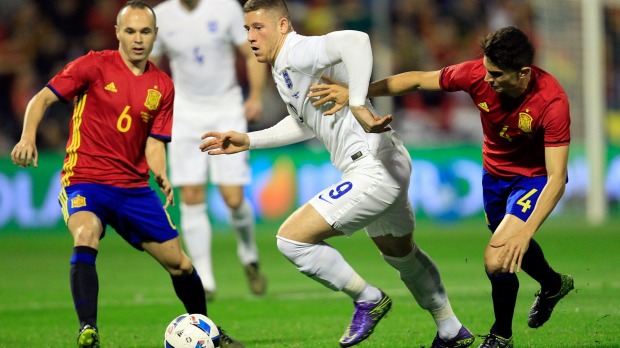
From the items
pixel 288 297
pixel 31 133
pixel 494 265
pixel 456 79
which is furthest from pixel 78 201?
pixel 288 297

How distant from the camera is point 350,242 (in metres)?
15.6

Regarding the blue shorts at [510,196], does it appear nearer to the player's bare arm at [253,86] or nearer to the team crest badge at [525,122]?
the team crest badge at [525,122]

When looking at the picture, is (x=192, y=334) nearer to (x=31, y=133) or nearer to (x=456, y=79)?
(x=31, y=133)

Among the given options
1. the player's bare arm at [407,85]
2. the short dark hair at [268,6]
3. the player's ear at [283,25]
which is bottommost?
the player's bare arm at [407,85]

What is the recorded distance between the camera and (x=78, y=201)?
6.69 metres

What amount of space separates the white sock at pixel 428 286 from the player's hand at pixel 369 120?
1007mm

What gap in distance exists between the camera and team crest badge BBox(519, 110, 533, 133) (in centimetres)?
623

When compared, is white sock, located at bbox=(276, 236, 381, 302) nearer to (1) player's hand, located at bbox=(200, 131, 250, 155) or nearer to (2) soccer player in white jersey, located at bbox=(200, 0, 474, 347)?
(2) soccer player in white jersey, located at bbox=(200, 0, 474, 347)

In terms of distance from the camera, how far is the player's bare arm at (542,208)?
5.76m

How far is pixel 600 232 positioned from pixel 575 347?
31.1 ft

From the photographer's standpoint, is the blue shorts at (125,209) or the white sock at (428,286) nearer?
the white sock at (428,286)

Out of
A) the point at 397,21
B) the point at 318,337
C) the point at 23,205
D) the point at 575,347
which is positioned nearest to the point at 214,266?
the point at 23,205

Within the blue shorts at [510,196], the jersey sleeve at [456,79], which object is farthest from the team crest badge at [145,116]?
the blue shorts at [510,196]

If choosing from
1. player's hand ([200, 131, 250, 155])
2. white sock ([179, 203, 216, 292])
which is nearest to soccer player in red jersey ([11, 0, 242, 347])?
player's hand ([200, 131, 250, 155])
